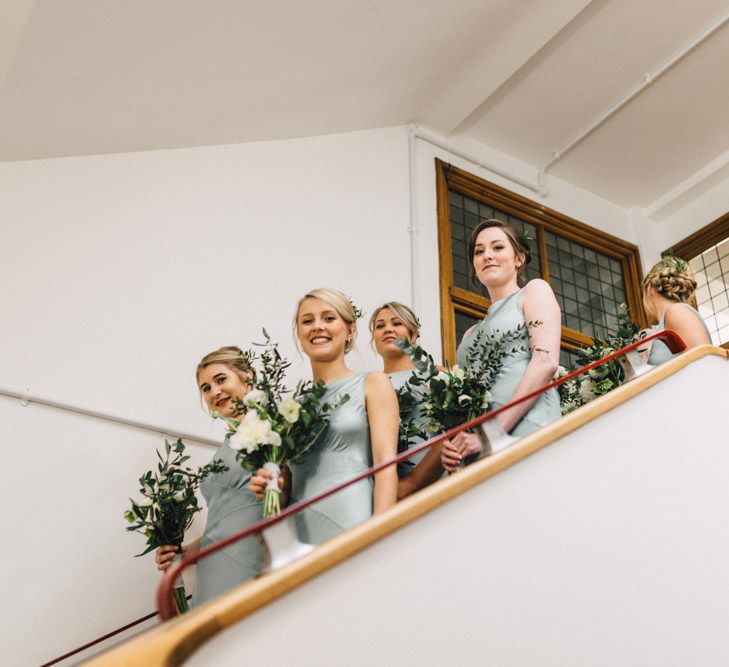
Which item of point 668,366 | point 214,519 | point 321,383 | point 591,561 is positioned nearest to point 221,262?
point 214,519

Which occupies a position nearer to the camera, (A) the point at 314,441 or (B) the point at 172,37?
(A) the point at 314,441

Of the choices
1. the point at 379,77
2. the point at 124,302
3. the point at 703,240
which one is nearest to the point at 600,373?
the point at 124,302

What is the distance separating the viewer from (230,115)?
512 centimetres

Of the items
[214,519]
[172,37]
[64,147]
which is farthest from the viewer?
[64,147]

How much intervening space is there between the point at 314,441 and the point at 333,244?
2839 mm

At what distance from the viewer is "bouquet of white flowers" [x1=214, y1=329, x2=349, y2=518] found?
2609 millimetres

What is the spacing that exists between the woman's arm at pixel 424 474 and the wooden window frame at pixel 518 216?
8.31 ft

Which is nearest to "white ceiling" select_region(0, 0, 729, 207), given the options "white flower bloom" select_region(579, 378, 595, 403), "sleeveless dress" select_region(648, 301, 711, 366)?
"white flower bloom" select_region(579, 378, 595, 403)

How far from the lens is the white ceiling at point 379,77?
420 centimetres

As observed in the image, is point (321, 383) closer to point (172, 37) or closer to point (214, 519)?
point (214, 519)

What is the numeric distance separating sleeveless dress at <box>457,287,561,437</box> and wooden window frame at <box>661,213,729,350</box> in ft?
14.4

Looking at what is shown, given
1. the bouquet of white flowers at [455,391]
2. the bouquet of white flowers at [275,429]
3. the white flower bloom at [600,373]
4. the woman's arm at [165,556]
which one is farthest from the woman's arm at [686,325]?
the woman's arm at [165,556]

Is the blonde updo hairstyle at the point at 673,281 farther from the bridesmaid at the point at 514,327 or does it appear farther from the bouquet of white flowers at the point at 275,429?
the bouquet of white flowers at the point at 275,429

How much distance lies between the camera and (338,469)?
280 cm
